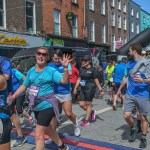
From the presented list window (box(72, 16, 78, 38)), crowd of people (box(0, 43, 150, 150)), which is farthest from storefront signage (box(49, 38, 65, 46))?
crowd of people (box(0, 43, 150, 150))

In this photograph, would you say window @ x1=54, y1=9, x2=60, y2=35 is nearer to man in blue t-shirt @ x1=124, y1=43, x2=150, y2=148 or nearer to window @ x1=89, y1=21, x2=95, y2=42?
window @ x1=89, y1=21, x2=95, y2=42

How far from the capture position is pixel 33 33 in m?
20.1

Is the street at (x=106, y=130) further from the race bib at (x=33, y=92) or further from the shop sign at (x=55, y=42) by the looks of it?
the shop sign at (x=55, y=42)

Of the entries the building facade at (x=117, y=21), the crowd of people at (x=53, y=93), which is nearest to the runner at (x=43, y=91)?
the crowd of people at (x=53, y=93)

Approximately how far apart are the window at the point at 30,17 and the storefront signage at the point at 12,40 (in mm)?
1252

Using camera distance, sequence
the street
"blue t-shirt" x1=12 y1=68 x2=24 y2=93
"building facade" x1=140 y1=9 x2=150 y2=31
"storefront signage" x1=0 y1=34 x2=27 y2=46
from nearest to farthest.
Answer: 1. the street
2. "blue t-shirt" x1=12 y1=68 x2=24 y2=93
3. "storefront signage" x1=0 y1=34 x2=27 y2=46
4. "building facade" x1=140 y1=9 x2=150 y2=31

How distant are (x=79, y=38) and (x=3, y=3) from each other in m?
9.07

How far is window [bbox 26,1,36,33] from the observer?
19859 millimetres

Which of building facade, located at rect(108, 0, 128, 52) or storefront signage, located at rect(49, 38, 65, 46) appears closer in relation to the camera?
storefront signage, located at rect(49, 38, 65, 46)

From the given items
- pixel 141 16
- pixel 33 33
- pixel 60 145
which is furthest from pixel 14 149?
pixel 141 16

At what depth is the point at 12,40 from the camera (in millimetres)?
17984

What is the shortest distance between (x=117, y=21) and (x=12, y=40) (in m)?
18.8

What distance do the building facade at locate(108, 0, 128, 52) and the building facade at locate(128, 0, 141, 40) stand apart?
5.75 ft

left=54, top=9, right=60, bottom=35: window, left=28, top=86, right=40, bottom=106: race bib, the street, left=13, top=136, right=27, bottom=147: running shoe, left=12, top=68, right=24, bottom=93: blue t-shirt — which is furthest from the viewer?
left=54, top=9, right=60, bottom=35: window
